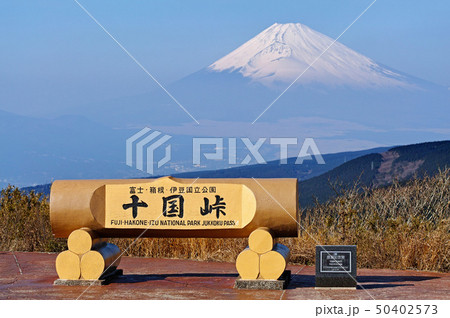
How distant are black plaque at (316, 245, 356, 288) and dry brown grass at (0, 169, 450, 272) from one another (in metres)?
2.22

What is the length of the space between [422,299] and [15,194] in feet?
32.9

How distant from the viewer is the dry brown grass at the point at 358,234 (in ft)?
39.3

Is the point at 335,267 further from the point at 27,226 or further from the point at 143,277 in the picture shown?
the point at 27,226

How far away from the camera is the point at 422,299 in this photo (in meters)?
8.95

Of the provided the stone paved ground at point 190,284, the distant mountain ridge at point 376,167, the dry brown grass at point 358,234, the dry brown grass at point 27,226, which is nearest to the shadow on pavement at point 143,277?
the stone paved ground at point 190,284

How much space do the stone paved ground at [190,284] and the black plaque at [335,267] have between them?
192mm

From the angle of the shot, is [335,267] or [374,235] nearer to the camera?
[335,267]

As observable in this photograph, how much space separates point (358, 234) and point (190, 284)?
3864 millimetres

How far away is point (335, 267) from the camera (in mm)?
9680

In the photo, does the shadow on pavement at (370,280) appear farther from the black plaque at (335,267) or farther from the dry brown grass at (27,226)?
the dry brown grass at (27,226)

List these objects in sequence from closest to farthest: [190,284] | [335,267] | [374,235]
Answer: [335,267] < [190,284] < [374,235]

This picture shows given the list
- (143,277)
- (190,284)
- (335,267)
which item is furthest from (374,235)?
(143,277)

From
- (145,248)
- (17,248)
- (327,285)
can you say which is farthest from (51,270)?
(327,285)

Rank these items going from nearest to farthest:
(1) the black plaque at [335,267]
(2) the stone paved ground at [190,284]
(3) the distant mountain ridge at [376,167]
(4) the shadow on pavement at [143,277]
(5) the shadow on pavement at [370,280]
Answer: (2) the stone paved ground at [190,284]
(1) the black plaque at [335,267]
(5) the shadow on pavement at [370,280]
(4) the shadow on pavement at [143,277]
(3) the distant mountain ridge at [376,167]
